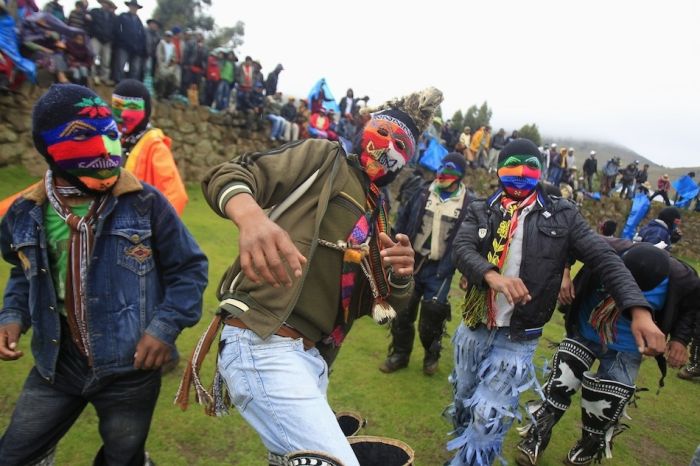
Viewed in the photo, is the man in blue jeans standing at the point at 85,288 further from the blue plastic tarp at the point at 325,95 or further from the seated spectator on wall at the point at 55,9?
the blue plastic tarp at the point at 325,95

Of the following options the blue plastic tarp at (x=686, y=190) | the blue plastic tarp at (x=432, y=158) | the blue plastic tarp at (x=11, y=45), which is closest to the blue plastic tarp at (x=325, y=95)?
the blue plastic tarp at (x=432, y=158)

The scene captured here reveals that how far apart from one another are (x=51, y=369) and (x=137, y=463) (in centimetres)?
63

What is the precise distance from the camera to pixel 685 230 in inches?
830

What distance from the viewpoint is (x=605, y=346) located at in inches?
135

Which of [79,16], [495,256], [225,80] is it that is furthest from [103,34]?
[495,256]

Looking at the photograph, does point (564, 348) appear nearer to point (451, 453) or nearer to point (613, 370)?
point (613, 370)

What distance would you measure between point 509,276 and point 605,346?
1090mm

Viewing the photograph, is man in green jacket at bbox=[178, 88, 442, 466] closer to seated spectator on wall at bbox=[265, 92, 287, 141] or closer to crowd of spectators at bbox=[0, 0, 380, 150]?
crowd of spectators at bbox=[0, 0, 380, 150]

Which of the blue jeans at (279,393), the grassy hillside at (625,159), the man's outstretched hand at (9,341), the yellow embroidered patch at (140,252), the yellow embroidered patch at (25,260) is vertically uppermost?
the yellow embroidered patch at (140,252)

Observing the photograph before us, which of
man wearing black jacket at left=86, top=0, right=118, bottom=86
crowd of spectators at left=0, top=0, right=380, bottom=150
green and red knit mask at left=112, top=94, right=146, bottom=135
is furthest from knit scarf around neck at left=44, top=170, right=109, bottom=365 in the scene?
man wearing black jacket at left=86, top=0, right=118, bottom=86

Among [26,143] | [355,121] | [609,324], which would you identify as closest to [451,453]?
[609,324]

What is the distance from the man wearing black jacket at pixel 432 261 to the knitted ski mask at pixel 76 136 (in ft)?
10.9

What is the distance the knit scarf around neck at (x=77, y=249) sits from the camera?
2.05 metres

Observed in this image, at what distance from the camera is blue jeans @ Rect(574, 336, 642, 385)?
133 inches
